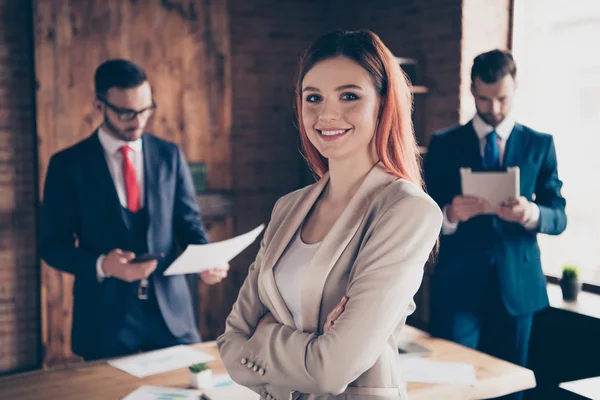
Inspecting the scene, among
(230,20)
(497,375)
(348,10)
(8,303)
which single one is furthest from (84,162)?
(348,10)

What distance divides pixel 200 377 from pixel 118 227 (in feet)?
2.92

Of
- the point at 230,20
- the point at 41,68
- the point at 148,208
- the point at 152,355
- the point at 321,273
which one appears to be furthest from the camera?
the point at 230,20

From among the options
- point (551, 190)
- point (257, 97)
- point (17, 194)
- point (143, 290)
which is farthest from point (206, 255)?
point (257, 97)

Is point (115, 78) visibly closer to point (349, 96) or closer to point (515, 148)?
point (349, 96)

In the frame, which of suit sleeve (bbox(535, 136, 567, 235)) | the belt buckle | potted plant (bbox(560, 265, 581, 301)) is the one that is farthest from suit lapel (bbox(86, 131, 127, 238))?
potted plant (bbox(560, 265, 581, 301))

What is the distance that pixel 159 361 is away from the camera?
2307mm

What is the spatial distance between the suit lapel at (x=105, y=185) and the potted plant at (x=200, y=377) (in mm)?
848

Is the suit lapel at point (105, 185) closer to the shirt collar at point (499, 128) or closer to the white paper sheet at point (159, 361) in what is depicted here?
the white paper sheet at point (159, 361)

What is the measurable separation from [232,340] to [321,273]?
1.09ft

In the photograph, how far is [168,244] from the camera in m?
2.76

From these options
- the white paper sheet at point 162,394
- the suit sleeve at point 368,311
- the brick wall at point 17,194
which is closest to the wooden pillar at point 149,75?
the brick wall at point 17,194

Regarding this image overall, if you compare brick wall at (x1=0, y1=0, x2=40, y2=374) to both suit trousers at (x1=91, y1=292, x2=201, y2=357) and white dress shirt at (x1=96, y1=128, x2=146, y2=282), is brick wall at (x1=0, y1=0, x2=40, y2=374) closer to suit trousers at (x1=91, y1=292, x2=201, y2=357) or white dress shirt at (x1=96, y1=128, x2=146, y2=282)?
white dress shirt at (x1=96, y1=128, x2=146, y2=282)

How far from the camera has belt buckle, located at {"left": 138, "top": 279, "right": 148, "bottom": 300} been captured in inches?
103

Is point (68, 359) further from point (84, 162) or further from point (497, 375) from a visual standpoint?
point (497, 375)
